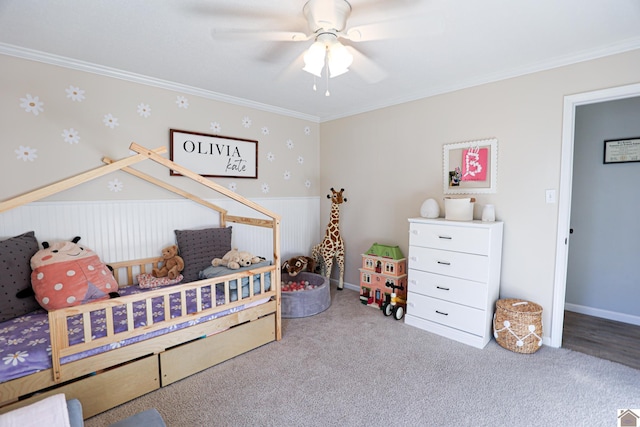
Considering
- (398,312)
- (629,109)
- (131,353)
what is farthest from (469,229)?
(131,353)

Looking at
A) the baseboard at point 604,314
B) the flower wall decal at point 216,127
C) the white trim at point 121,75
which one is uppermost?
the white trim at point 121,75

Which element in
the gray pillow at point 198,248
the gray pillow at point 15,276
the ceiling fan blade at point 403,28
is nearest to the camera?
the ceiling fan blade at point 403,28

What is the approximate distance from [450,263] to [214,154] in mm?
2552

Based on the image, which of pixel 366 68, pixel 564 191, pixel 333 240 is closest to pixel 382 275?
pixel 333 240

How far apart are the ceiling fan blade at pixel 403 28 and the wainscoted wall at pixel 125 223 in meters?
2.30

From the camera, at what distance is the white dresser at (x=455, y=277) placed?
8.38ft

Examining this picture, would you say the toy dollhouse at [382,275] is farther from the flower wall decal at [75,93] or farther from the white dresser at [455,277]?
the flower wall decal at [75,93]

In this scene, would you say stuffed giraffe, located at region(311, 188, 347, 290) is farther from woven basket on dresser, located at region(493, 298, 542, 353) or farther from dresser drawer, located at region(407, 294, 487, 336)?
woven basket on dresser, located at region(493, 298, 542, 353)

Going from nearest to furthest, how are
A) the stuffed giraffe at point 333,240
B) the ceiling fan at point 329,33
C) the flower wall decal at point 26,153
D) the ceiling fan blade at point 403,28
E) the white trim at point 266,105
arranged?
the ceiling fan blade at point 403,28 → the ceiling fan at point 329,33 → the white trim at point 266,105 → the flower wall decal at point 26,153 → the stuffed giraffe at point 333,240

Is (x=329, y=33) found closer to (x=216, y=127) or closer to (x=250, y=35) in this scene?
(x=250, y=35)

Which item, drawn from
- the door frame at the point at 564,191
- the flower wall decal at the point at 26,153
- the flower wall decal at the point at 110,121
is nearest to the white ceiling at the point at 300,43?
the door frame at the point at 564,191

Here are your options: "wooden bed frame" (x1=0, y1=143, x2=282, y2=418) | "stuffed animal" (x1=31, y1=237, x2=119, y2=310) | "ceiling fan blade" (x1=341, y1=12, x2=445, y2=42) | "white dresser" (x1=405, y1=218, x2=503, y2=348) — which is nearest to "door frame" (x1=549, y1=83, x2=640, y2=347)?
"white dresser" (x1=405, y1=218, x2=503, y2=348)

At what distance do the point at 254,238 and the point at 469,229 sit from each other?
2.30 metres

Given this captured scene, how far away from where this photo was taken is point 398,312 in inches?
121
